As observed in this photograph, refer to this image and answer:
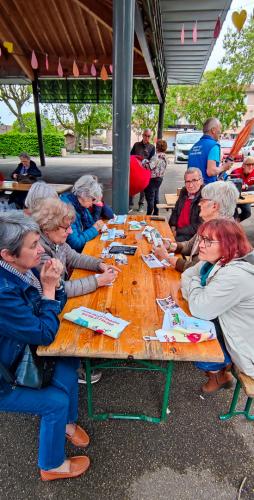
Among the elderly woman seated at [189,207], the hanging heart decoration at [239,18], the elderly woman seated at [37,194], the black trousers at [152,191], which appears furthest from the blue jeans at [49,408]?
the black trousers at [152,191]

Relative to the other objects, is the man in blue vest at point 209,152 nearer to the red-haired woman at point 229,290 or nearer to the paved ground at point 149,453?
the red-haired woman at point 229,290

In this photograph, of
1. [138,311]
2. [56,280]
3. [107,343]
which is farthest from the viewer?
[138,311]

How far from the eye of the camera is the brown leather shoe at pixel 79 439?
5.46 feet

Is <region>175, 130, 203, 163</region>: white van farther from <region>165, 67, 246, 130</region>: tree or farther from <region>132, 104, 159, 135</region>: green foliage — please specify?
<region>132, 104, 159, 135</region>: green foliage

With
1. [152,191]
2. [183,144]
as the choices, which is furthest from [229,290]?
[183,144]

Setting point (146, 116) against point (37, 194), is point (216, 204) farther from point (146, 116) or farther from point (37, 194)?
point (146, 116)

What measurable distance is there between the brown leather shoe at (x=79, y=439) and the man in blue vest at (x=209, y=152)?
300cm

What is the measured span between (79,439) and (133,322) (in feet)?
2.70

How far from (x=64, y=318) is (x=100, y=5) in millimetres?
6405

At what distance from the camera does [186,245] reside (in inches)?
100

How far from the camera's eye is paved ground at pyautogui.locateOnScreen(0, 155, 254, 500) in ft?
4.80

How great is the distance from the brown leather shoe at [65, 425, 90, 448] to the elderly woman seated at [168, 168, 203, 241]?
2.10 metres

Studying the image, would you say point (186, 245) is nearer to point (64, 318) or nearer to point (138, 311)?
point (138, 311)

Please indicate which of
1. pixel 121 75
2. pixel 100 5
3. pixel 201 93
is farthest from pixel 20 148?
pixel 121 75
